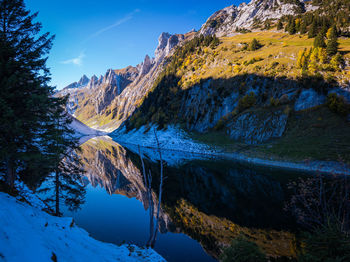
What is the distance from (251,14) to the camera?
421 ft

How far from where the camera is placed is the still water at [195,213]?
10.6 metres

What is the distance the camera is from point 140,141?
244 ft

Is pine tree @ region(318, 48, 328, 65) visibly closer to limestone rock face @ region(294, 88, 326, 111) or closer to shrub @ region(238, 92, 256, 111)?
limestone rock face @ region(294, 88, 326, 111)

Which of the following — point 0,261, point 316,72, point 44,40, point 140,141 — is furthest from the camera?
point 140,141

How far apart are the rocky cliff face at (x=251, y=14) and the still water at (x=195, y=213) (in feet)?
391

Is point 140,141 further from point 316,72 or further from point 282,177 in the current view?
point 316,72

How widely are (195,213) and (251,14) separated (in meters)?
166

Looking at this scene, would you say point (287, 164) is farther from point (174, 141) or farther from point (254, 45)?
point (254, 45)

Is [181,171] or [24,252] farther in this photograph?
[181,171]

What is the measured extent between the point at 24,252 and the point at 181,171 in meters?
24.3

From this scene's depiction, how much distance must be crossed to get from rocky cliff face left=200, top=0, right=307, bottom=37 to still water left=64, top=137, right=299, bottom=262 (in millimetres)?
119141

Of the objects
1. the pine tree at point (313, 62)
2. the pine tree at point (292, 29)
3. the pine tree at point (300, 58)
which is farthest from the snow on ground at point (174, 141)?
the pine tree at point (292, 29)

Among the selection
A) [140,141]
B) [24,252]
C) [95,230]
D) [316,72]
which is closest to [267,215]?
[95,230]

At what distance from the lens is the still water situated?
10.6 meters
